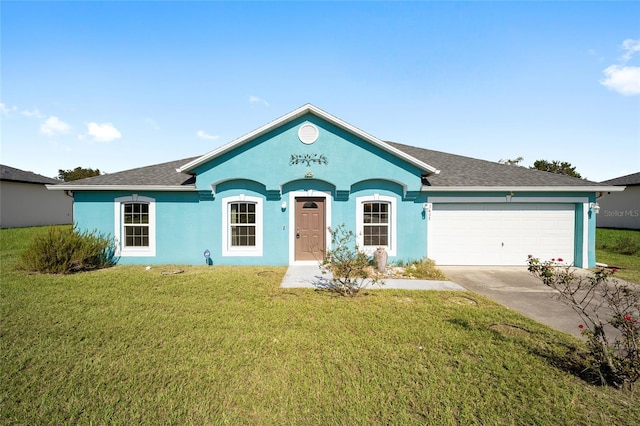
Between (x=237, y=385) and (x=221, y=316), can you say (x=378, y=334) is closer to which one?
(x=237, y=385)

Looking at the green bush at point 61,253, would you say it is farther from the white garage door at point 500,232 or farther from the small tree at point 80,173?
the small tree at point 80,173

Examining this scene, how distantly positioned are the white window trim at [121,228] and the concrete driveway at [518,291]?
11.1m

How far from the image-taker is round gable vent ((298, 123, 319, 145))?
405 inches

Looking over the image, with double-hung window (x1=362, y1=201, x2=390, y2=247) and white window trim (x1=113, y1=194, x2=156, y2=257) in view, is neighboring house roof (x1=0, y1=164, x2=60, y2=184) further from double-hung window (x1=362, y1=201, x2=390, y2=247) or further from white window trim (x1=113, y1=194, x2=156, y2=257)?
double-hung window (x1=362, y1=201, x2=390, y2=247)

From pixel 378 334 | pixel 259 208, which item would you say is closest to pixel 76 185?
pixel 259 208

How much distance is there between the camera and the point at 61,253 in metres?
9.16

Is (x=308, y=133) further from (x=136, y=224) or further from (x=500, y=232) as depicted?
(x=500, y=232)

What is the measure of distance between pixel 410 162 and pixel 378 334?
7.12 m

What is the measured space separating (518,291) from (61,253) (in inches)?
563

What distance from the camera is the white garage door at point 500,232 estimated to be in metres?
11.1

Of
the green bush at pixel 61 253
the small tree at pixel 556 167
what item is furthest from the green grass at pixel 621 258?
the small tree at pixel 556 167

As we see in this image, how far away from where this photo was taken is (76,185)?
33.9 feet

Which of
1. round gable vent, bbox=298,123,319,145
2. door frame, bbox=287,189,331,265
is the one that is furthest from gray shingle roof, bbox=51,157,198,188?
round gable vent, bbox=298,123,319,145

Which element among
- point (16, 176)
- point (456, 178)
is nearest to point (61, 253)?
point (456, 178)
